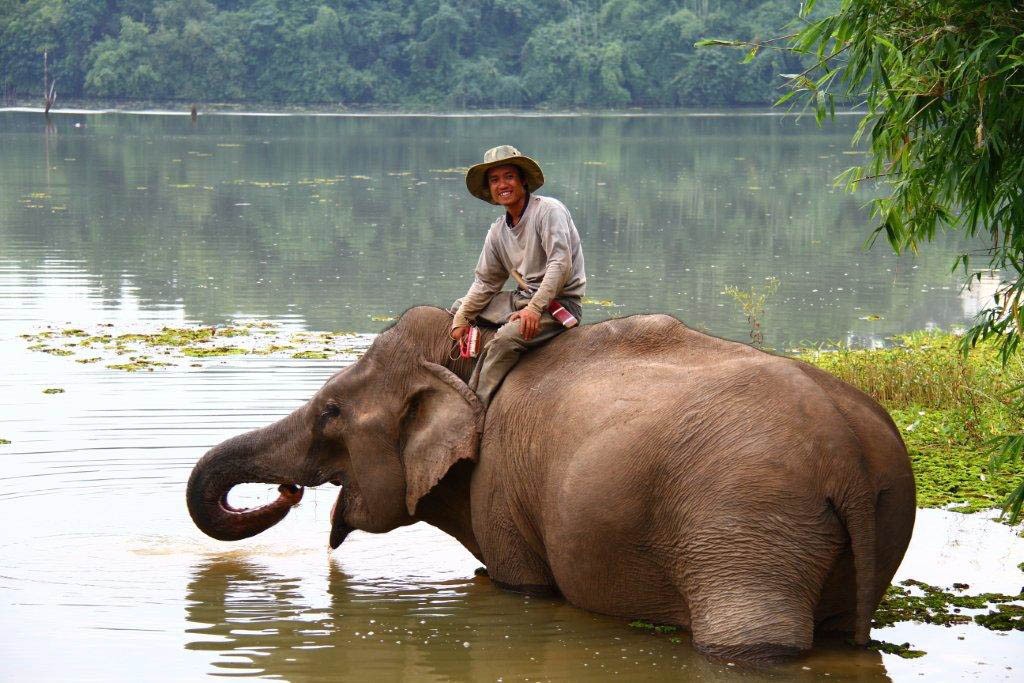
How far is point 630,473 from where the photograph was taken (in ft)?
19.0

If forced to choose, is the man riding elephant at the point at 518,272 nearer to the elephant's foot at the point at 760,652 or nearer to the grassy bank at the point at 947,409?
the elephant's foot at the point at 760,652

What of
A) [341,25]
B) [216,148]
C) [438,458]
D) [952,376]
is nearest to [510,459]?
[438,458]

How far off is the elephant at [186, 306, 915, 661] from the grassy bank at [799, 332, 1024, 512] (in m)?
2.63

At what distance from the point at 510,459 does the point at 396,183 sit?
2991 centimetres

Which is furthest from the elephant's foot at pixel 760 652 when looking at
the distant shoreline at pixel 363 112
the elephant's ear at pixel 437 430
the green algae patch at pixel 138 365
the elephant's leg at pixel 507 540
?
the distant shoreline at pixel 363 112

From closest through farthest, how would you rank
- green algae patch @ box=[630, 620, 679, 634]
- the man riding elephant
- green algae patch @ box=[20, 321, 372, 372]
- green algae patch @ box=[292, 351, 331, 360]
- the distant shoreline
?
green algae patch @ box=[630, 620, 679, 634] < the man riding elephant < green algae patch @ box=[292, 351, 331, 360] < green algae patch @ box=[20, 321, 372, 372] < the distant shoreline

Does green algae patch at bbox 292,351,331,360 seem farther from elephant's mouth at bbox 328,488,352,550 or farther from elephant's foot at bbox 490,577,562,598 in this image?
elephant's foot at bbox 490,577,562,598

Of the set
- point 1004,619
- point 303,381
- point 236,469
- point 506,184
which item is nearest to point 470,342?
point 506,184

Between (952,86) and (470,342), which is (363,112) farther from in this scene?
A: (952,86)

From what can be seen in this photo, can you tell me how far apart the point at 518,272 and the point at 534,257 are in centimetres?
12

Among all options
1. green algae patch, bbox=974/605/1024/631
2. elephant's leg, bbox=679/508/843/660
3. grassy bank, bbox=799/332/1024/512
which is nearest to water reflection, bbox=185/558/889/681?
elephant's leg, bbox=679/508/843/660

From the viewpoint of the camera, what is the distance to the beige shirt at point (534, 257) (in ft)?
22.2

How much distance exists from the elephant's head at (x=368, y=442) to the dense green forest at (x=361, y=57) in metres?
87.4

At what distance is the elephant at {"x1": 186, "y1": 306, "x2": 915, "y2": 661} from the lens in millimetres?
5508
